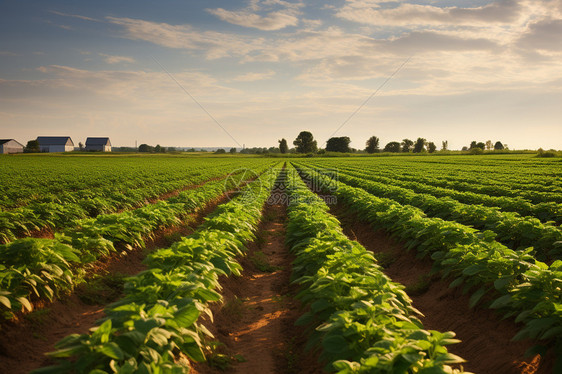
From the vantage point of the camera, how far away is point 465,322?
17.6ft

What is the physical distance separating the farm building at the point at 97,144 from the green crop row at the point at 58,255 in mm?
156327

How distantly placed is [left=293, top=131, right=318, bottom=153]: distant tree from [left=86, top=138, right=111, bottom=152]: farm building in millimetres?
84413

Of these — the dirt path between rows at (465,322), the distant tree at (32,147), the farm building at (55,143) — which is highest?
the farm building at (55,143)

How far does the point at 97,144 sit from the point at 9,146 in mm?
41422

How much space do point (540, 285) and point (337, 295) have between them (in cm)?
246

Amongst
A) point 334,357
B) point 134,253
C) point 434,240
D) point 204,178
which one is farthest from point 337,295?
point 204,178

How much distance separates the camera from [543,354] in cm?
379

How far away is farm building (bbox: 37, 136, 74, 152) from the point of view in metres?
133

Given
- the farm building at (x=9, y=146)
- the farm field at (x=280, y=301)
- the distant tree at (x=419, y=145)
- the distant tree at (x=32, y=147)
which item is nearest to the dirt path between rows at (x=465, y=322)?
the farm field at (x=280, y=301)

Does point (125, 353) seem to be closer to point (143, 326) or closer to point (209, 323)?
point (143, 326)

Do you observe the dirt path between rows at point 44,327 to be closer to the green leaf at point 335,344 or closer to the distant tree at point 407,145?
the green leaf at point 335,344

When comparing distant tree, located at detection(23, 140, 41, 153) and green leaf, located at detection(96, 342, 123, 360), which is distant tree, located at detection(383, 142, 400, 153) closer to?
distant tree, located at detection(23, 140, 41, 153)

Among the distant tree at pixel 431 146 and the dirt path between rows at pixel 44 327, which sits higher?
the distant tree at pixel 431 146

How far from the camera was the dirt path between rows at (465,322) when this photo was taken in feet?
13.8
